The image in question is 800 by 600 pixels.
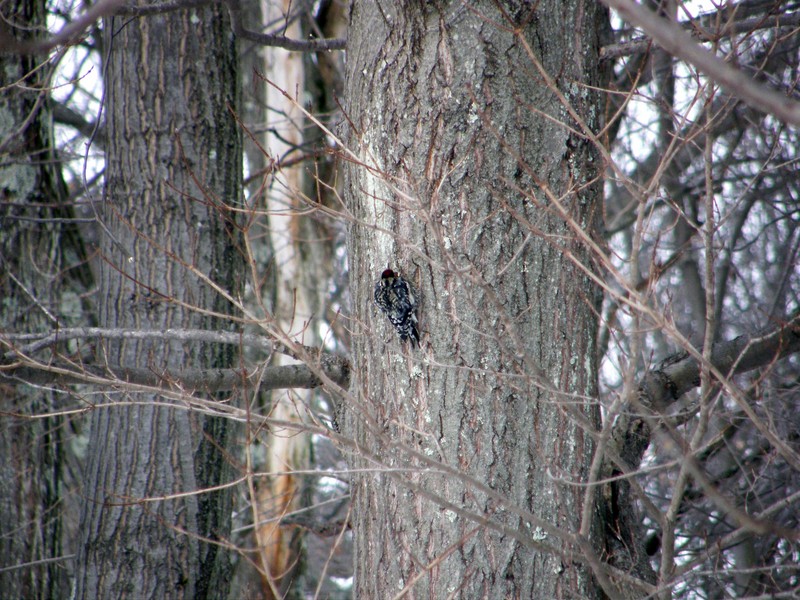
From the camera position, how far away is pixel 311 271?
8.62m

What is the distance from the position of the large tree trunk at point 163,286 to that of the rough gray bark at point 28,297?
1.50 metres

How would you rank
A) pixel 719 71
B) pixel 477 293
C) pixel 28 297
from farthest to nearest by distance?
pixel 28 297
pixel 477 293
pixel 719 71

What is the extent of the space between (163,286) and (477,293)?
7.39 ft

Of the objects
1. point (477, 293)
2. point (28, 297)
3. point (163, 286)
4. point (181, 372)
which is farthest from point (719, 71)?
point (28, 297)

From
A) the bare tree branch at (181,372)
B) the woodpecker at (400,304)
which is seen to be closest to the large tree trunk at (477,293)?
the woodpecker at (400,304)

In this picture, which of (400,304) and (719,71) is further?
(400,304)

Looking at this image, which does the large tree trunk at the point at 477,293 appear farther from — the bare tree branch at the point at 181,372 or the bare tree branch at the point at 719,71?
the bare tree branch at the point at 719,71

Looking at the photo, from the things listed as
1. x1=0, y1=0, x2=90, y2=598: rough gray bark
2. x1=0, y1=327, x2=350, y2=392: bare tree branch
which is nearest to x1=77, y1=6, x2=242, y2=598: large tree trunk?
x1=0, y1=327, x2=350, y2=392: bare tree branch

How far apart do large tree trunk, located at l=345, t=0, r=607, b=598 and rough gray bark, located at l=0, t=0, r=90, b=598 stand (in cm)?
363

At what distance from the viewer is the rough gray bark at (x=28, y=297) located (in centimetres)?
558

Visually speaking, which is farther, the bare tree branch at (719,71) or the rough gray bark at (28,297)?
the rough gray bark at (28,297)

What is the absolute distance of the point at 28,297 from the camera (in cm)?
569

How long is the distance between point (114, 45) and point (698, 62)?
168 inches

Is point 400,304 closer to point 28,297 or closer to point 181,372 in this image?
point 181,372
